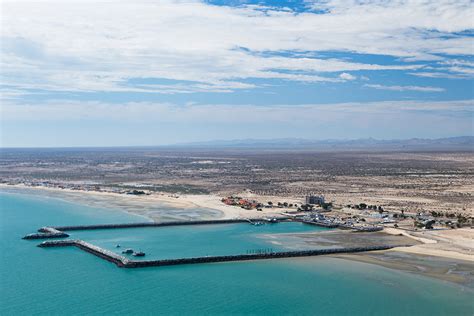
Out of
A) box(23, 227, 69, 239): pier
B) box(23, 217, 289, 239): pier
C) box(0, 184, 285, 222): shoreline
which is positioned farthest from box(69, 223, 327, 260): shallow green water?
box(0, 184, 285, 222): shoreline

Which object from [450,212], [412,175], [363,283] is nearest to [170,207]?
[450,212]

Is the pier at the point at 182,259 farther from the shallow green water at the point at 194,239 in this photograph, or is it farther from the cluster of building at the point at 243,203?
the cluster of building at the point at 243,203

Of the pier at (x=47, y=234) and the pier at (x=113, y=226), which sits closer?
the pier at (x=47, y=234)

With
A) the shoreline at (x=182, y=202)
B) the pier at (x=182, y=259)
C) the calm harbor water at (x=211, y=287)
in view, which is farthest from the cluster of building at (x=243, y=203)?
the pier at (x=182, y=259)

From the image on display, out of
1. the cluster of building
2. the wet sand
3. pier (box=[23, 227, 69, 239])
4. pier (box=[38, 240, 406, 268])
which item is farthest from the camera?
the cluster of building

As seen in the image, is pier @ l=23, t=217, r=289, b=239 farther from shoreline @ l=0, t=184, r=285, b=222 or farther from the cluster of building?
the cluster of building

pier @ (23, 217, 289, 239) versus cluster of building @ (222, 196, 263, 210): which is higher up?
cluster of building @ (222, 196, 263, 210)

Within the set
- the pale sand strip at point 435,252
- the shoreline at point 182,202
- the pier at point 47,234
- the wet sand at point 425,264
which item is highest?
the shoreline at point 182,202
